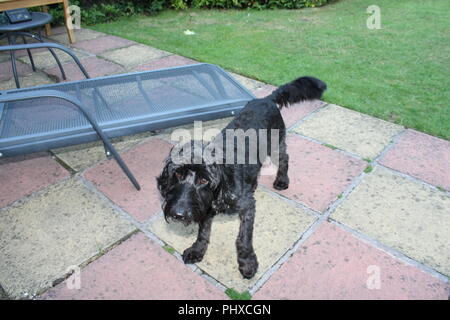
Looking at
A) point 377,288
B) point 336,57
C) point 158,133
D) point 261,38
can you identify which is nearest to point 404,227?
point 377,288

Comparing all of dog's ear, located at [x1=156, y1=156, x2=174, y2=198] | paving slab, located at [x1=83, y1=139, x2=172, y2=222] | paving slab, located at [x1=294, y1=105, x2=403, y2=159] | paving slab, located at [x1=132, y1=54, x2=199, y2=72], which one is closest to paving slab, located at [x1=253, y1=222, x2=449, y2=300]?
dog's ear, located at [x1=156, y1=156, x2=174, y2=198]

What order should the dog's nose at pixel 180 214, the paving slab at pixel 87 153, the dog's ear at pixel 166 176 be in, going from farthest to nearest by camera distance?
the paving slab at pixel 87 153, the dog's ear at pixel 166 176, the dog's nose at pixel 180 214

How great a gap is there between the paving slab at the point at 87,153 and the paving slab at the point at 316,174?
67.4 inches

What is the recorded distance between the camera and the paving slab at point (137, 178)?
3.23m

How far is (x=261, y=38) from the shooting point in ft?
24.5

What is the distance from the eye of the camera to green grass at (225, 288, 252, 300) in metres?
2.42

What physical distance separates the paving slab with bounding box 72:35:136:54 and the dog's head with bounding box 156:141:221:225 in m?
5.56

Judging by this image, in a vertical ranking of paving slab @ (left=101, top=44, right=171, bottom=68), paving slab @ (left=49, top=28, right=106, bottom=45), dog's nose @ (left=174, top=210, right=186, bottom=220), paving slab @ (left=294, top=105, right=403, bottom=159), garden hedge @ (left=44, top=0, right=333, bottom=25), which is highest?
garden hedge @ (left=44, top=0, right=333, bottom=25)

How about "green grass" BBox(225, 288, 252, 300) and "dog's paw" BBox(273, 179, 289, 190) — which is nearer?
"green grass" BBox(225, 288, 252, 300)

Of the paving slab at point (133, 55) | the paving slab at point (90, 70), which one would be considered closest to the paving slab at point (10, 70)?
the paving slab at point (90, 70)

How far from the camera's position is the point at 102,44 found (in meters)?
7.32

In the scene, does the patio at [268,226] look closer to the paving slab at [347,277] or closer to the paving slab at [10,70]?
the paving slab at [347,277]

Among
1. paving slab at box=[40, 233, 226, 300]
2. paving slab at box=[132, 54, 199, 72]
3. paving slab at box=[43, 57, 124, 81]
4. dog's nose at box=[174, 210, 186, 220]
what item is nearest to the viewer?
dog's nose at box=[174, 210, 186, 220]

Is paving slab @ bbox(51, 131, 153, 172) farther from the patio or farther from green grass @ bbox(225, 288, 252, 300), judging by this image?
green grass @ bbox(225, 288, 252, 300)
